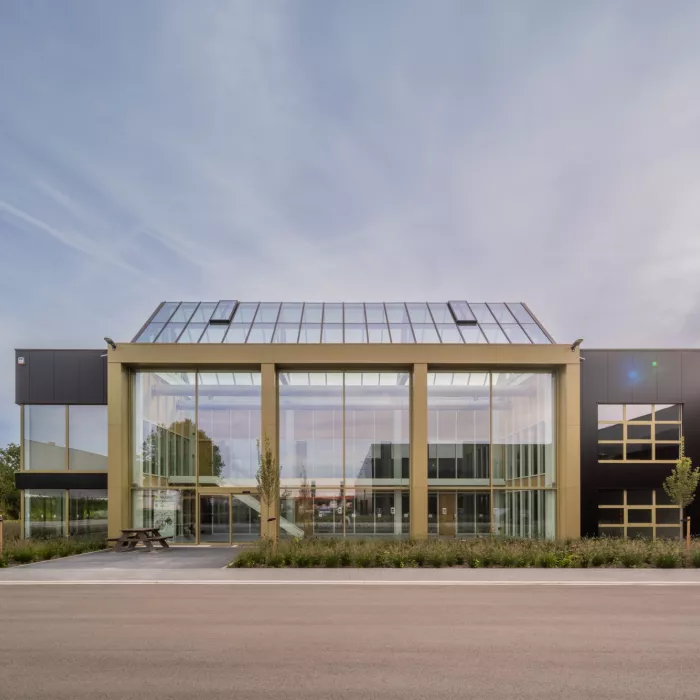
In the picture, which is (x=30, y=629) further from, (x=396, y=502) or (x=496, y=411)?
(x=496, y=411)

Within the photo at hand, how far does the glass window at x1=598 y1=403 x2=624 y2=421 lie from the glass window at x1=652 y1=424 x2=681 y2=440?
143 cm

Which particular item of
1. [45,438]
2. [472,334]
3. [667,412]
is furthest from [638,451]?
[45,438]

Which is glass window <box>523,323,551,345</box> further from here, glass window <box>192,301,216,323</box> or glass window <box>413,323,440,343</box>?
glass window <box>192,301,216,323</box>

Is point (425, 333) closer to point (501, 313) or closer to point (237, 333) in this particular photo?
point (501, 313)

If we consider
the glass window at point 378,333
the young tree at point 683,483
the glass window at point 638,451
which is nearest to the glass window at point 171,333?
the glass window at point 378,333

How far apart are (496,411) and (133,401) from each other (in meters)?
13.8

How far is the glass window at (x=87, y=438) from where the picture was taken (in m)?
23.5

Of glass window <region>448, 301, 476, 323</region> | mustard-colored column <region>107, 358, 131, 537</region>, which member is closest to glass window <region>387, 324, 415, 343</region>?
glass window <region>448, 301, 476, 323</region>

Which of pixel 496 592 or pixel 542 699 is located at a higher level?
pixel 542 699

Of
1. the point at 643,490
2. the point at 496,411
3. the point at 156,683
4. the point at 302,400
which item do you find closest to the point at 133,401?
the point at 302,400

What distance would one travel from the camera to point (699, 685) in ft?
23.7

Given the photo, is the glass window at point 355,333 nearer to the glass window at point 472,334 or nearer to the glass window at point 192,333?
the glass window at point 472,334

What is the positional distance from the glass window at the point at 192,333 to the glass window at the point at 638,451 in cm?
1683

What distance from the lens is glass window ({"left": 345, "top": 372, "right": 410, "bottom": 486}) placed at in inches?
920
